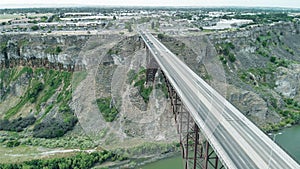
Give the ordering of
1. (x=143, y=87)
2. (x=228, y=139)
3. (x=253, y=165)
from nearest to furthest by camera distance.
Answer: (x=253, y=165)
(x=228, y=139)
(x=143, y=87)

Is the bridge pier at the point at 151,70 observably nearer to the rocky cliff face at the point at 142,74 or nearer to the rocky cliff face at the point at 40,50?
the rocky cliff face at the point at 142,74

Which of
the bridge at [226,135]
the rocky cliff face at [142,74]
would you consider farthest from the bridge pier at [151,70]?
the bridge at [226,135]

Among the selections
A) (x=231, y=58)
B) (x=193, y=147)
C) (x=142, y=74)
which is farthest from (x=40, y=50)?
(x=193, y=147)

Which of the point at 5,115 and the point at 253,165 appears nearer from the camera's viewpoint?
the point at 253,165

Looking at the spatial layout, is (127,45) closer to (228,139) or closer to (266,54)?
(266,54)

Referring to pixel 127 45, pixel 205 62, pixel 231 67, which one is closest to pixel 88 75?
pixel 127 45

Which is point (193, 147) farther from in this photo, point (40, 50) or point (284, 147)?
point (40, 50)
